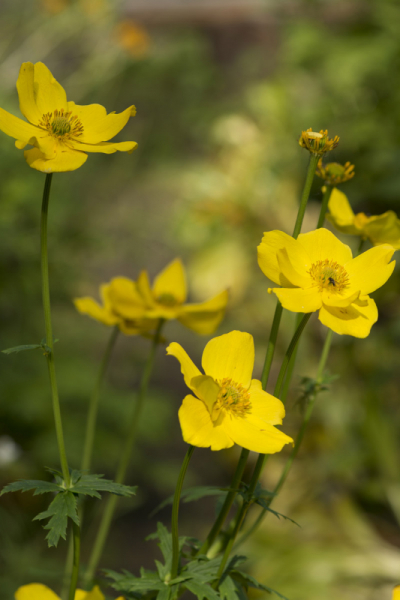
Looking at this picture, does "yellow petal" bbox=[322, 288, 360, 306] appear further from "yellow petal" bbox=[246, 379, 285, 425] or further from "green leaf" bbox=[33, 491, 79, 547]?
"green leaf" bbox=[33, 491, 79, 547]

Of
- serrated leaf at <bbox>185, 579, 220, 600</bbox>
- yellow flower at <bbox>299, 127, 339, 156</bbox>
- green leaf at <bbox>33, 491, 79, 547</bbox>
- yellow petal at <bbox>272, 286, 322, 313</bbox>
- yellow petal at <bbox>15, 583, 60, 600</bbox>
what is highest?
yellow flower at <bbox>299, 127, 339, 156</bbox>

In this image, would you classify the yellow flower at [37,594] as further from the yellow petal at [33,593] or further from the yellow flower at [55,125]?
the yellow flower at [55,125]

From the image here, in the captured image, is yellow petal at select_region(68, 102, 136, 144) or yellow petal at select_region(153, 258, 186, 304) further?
yellow petal at select_region(153, 258, 186, 304)

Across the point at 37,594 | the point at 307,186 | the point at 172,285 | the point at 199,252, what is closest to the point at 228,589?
the point at 37,594

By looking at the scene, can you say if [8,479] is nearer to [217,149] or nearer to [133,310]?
[133,310]

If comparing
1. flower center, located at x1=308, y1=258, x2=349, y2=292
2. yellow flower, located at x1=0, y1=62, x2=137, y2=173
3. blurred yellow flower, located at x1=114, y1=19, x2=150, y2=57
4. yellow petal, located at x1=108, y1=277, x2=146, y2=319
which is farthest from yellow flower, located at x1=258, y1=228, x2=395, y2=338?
blurred yellow flower, located at x1=114, y1=19, x2=150, y2=57

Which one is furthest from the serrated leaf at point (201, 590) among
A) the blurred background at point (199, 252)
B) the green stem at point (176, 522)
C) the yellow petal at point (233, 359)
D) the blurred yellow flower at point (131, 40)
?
the blurred yellow flower at point (131, 40)

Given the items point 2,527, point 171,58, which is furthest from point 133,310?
point 171,58

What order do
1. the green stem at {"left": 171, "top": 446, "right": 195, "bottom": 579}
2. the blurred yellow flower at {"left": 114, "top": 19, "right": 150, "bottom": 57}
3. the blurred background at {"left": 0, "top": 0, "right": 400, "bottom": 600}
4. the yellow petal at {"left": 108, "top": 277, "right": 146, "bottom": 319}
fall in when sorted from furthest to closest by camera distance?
the blurred yellow flower at {"left": 114, "top": 19, "right": 150, "bottom": 57} → the blurred background at {"left": 0, "top": 0, "right": 400, "bottom": 600} → the yellow petal at {"left": 108, "top": 277, "right": 146, "bottom": 319} → the green stem at {"left": 171, "top": 446, "right": 195, "bottom": 579}
